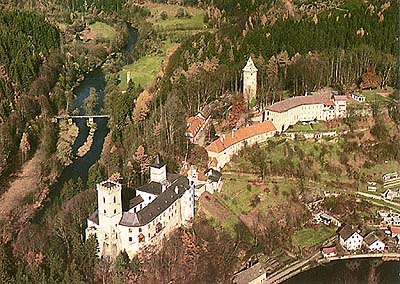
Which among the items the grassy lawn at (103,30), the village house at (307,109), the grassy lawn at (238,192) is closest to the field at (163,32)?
the grassy lawn at (103,30)

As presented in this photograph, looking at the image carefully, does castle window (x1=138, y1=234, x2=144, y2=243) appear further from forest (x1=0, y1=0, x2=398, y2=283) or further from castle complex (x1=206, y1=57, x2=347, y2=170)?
castle complex (x1=206, y1=57, x2=347, y2=170)

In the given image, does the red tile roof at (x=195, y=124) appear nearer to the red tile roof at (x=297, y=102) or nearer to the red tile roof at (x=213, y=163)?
the red tile roof at (x=213, y=163)

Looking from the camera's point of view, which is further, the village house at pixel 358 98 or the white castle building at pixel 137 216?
the village house at pixel 358 98

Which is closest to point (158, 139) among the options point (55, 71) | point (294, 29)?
point (294, 29)

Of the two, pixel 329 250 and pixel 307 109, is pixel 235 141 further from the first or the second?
pixel 329 250

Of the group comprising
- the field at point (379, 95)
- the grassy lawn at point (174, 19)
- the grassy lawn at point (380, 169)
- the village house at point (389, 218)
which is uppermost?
the field at point (379, 95)

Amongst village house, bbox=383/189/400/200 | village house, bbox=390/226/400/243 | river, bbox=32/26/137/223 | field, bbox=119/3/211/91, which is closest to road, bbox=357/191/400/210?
village house, bbox=383/189/400/200
